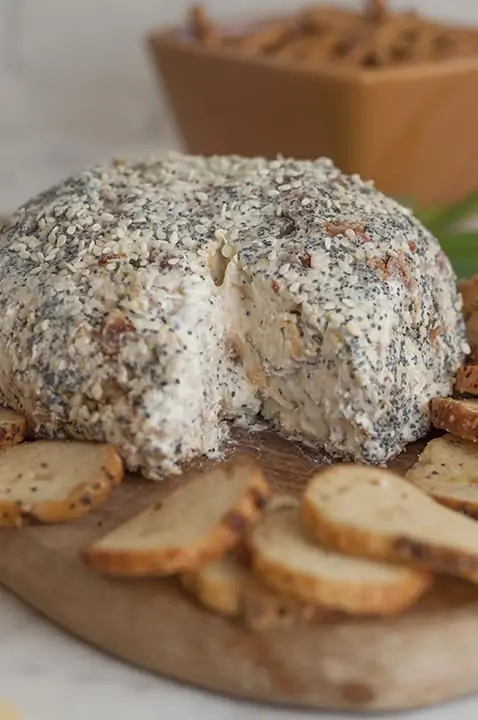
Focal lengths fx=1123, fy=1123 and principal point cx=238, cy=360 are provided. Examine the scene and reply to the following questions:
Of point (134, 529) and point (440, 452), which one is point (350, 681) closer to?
point (134, 529)

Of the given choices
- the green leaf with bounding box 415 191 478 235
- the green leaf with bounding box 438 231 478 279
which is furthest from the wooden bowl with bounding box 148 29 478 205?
the green leaf with bounding box 438 231 478 279

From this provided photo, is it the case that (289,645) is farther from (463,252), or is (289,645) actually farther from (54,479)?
(463,252)

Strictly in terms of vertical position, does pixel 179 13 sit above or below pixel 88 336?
above

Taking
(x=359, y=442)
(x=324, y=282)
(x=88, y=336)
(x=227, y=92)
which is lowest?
(x=359, y=442)

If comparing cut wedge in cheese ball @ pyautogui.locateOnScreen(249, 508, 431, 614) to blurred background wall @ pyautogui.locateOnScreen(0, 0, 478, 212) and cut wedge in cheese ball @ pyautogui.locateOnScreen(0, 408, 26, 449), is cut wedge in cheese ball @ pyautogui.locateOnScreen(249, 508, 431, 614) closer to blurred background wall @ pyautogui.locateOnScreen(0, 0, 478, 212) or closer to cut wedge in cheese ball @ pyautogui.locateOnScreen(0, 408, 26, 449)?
cut wedge in cheese ball @ pyautogui.locateOnScreen(0, 408, 26, 449)

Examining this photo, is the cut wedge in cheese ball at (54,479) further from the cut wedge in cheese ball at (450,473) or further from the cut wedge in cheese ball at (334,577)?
the cut wedge in cheese ball at (450,473)

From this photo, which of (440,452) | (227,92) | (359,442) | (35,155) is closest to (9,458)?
(359,442)

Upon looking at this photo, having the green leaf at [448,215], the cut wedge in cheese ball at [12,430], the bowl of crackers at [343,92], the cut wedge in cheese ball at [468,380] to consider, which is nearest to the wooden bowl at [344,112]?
the bowl of crackers at [343,92]

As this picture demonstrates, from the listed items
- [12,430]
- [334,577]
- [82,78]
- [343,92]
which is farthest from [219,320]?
[82,78]
